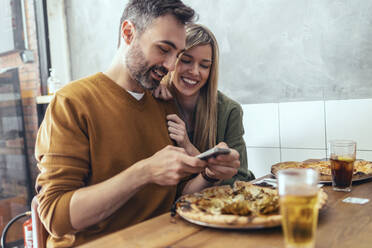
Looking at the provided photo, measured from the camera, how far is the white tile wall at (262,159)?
226 cm

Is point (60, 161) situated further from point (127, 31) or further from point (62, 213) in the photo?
point (127, 31)

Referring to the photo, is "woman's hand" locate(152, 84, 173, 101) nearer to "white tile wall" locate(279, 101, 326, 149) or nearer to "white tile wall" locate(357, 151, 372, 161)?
"white tile wall" locate(279, 101, 326, 149)

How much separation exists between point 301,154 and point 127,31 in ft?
4.48

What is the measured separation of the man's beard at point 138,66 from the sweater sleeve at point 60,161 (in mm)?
278

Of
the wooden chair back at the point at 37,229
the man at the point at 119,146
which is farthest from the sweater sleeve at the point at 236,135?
the wooden chair back at the point at 37,229

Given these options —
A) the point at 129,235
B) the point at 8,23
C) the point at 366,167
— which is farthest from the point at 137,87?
the point at 8,23

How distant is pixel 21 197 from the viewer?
291 cm

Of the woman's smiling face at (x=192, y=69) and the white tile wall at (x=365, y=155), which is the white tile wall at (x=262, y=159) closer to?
the white tile wall at (x=365, y=155)

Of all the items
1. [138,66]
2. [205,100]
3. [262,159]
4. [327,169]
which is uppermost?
[138,66]

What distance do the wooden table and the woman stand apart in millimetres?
849

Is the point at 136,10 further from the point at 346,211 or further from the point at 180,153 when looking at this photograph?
the point at 346,211

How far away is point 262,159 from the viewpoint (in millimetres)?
2322

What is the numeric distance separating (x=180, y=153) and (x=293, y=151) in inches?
55.3

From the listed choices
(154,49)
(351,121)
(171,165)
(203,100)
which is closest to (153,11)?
(154,49)
